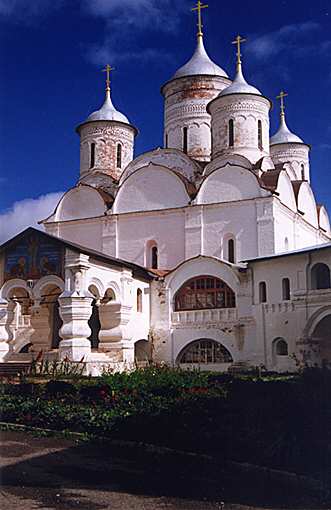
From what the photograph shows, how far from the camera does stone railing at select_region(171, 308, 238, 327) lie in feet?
63.6

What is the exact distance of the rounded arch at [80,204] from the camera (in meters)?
24.3

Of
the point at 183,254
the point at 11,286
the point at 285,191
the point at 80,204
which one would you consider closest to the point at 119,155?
the point at 80,204

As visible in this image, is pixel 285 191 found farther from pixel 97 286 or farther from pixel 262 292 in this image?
pixel 97 286

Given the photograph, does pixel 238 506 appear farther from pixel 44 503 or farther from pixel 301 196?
pixel 301 196

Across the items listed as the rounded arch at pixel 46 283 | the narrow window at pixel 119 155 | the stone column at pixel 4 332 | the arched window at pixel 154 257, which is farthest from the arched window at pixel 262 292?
the narrow window at pixel 119 155

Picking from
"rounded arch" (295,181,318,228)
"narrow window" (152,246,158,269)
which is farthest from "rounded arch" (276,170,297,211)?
"narrow window" (152,246,158,269)

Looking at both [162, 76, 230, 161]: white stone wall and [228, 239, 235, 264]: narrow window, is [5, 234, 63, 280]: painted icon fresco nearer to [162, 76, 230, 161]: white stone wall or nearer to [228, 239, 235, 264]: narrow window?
[228, 239, 235, 264]: narrow window

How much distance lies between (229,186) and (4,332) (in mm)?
9213

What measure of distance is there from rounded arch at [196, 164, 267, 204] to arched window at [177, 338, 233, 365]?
17.3ft

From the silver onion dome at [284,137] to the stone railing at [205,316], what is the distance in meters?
14.3

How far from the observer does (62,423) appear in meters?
10.5

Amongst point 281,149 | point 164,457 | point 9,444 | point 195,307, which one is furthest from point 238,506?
point 281,149

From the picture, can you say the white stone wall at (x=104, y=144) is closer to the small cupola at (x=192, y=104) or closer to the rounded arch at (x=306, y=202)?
the small cupola at (x=192, y=104)

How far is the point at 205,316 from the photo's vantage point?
19.8 m
